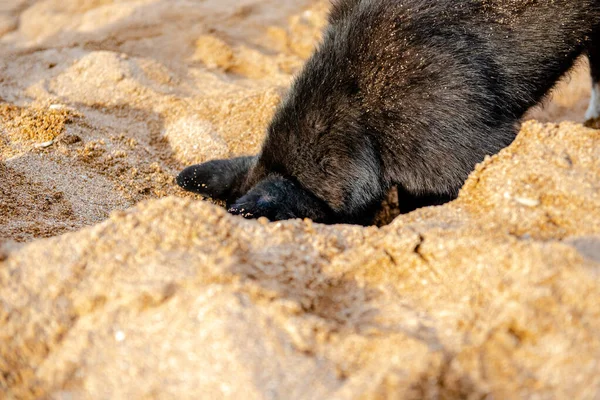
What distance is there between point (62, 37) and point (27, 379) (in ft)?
14.2

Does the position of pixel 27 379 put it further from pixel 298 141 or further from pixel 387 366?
pixel 298 141

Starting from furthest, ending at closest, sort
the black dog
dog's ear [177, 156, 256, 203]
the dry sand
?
dog's ear [177, 156, 256, 203], the black dog, the dry sand

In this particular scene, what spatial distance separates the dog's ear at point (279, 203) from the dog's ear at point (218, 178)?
1.23 feet

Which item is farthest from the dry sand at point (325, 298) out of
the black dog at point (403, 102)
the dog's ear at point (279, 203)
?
the black dog at point (403, 102)

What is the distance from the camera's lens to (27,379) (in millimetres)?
1558

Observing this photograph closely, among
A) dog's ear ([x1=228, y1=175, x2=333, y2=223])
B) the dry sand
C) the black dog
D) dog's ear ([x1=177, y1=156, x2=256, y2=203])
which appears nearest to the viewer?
the dry sand

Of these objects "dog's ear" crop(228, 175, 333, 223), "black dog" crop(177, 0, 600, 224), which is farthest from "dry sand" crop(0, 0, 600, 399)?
"black dog" crop(177, 0, 600, 224)

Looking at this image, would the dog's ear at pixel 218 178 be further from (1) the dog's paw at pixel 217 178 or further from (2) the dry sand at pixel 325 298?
(2) the dry sand at pixel 325 298

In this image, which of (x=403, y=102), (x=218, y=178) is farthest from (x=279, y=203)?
(x=403, y=102)

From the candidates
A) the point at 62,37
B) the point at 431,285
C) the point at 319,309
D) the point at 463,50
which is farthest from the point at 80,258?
the point at 62,37

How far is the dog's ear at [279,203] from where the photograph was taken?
2.50 meters

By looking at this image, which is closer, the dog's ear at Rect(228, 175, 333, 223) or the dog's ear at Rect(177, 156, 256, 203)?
the dog's ear at Rect(228, 175, 333, 223)

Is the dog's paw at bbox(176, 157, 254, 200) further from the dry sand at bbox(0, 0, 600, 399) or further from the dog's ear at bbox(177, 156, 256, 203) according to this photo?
the dry sand at bbox(0, 0, 600, 399)

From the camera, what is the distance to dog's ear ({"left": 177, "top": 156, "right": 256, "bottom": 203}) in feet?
10.4
